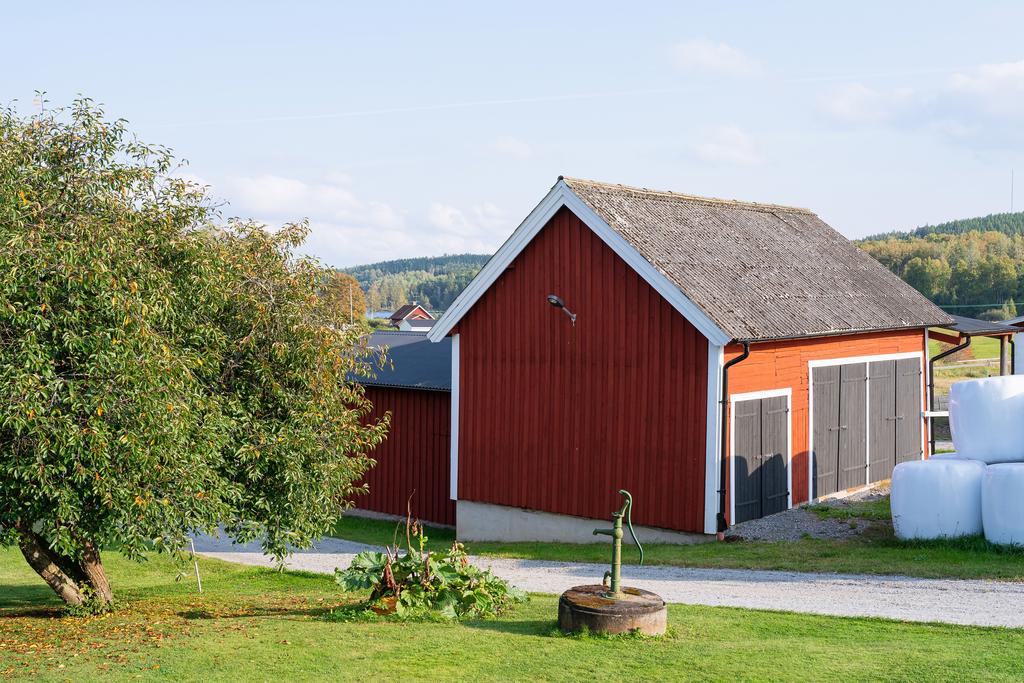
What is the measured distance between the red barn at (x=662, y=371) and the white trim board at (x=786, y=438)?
0.11ft

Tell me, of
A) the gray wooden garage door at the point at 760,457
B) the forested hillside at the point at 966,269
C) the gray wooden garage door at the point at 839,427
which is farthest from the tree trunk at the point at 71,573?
the forested hillside at the point at 966,269

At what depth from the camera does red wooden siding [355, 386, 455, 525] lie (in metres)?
22.3

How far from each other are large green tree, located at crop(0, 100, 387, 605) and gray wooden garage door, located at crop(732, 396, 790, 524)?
6947 millimetres

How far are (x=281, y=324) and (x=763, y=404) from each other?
363 inches

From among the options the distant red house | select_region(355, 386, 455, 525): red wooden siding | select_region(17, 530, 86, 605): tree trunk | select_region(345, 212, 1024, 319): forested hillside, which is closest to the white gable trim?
select_region(355, 386, 455, 525): red wooden siding

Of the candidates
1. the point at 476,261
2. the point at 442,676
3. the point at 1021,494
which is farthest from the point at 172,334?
the point at 476,261

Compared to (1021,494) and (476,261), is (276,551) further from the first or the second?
(476,261)

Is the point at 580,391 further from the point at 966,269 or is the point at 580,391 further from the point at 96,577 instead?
the point at 966,269

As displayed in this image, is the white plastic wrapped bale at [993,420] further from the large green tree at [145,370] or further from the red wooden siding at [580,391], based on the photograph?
the large green tree at [145,370]

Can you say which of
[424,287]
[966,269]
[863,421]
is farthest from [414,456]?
[424,287]

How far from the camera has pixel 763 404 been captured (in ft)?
59.7

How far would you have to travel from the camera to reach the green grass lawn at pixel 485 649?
883 cm

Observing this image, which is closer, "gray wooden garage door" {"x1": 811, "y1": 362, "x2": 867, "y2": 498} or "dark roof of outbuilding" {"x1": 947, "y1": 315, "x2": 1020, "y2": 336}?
"gray wooden garage door" {"x1": 811, "y1": 362, "x2": 867, "y2": 498}

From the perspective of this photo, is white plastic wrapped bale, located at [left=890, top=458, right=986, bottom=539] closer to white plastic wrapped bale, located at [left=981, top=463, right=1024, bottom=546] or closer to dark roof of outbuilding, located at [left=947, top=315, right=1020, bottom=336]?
white plastic wrapped bale, located at [left=981, top=463, right=1024, bottom=546]
